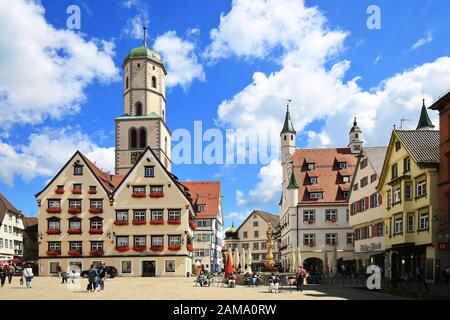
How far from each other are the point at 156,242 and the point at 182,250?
311 centimetres

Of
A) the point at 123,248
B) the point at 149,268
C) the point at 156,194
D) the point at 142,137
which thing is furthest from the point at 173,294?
the point at 142,137

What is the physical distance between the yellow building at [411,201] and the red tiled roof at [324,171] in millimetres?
19981

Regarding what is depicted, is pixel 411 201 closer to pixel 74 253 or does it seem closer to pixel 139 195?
pixel 139 195

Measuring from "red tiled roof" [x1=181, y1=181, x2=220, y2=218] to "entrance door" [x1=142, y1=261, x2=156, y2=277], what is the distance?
79.8 feet

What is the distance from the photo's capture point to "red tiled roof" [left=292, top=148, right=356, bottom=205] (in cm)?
7325

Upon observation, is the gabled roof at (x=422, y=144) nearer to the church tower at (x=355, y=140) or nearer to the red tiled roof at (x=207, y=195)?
the church tower at (x=355, y=140)

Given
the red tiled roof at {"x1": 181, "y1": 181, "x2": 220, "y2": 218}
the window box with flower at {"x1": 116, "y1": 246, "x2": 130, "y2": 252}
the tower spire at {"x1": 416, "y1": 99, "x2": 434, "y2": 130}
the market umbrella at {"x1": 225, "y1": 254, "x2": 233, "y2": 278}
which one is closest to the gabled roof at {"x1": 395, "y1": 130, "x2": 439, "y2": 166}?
the market umbrella at {"x1": 225, "y1": 254, "x2": 233, "y2": 278}

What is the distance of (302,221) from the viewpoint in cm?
7306

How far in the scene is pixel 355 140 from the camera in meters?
78.9

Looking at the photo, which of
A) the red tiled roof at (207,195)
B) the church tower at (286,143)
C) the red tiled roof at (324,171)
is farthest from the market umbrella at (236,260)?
the red tiled roof at (207,195)

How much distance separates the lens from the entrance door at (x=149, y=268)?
68000 mm

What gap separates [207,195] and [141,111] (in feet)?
55.5

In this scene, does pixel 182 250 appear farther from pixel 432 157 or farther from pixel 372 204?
pixel 432 157
